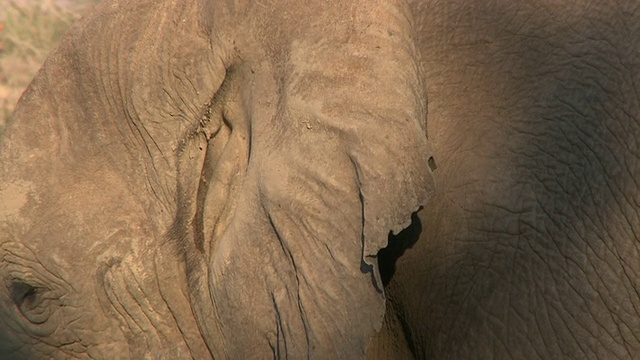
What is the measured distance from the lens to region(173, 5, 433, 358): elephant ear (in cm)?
214

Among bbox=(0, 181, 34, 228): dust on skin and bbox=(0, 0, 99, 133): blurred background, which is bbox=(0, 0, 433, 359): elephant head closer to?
bbox=(0, 181, 34, 228): dust on skin

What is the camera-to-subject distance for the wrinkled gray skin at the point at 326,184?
219 centimetres

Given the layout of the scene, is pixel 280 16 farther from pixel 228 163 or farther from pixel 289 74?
pixel 228 163

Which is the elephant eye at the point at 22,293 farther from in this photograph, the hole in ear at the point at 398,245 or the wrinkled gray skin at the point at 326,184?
the hole in ear at the point at 398,245

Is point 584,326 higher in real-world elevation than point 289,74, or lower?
lower

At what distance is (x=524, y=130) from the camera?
2350 mm

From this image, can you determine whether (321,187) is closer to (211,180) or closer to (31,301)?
(211,180)

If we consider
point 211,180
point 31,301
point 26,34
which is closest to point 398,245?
point 211,180

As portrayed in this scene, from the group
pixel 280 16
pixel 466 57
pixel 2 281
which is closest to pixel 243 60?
pixel 280 16

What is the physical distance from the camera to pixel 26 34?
21.2 feet

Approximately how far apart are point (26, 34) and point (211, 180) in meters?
4.41

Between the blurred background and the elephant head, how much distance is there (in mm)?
3690

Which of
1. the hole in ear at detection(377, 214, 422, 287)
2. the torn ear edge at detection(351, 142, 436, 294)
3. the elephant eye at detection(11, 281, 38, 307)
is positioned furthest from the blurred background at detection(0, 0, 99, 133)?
the torn ear edge at detection(351, 142, 436, 294)

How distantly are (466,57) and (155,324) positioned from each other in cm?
114
